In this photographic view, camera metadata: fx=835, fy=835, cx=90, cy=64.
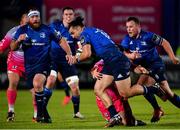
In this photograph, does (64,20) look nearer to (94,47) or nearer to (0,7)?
(94,47)

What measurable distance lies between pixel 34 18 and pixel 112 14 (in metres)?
11.2

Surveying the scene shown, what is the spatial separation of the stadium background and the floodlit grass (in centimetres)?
309

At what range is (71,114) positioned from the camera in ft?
59.2

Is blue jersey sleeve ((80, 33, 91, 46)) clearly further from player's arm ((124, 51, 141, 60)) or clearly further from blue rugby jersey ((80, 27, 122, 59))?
player's arm ((124, 51, 141, 60))

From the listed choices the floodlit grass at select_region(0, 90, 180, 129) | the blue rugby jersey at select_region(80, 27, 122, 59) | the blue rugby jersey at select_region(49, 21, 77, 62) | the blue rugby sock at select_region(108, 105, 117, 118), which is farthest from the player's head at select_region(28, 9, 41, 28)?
the blue rugby sock at select_region(108, 105, 117, 118)

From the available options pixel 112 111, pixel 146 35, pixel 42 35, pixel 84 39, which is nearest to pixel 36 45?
pixel 42 35

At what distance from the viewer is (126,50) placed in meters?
16.1

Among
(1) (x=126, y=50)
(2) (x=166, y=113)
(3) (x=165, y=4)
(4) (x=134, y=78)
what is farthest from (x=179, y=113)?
(3) (x=165, y=4)

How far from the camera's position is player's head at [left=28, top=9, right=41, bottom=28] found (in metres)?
15.7

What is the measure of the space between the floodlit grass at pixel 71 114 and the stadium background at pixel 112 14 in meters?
3.09

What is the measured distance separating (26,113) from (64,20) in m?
2.20

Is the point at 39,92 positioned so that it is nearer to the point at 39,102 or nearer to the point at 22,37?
the point at 39,102

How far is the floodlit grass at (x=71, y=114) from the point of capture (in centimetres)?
1494

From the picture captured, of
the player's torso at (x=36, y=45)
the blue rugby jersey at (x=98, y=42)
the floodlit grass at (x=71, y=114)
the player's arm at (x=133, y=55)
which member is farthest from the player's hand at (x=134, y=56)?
the player's torso at (x=36, y=45)
